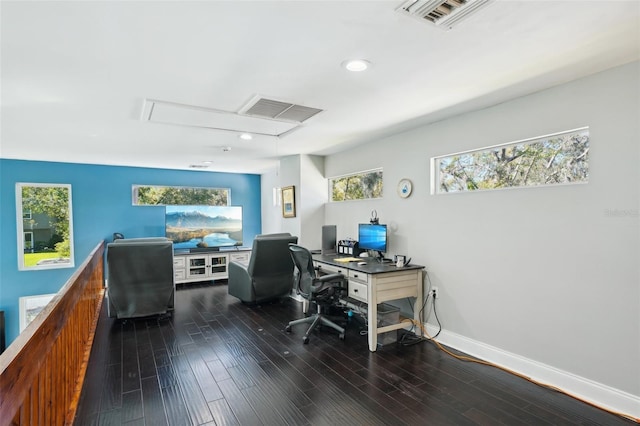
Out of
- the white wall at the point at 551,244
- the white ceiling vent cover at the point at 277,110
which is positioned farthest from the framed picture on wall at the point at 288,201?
the white wall at the point at 551,244

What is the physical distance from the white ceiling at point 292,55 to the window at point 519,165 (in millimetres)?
455

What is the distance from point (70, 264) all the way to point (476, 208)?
6906 millimetres

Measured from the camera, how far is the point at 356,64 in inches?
89.7

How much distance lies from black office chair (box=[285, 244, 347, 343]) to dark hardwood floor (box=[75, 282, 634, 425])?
13cm

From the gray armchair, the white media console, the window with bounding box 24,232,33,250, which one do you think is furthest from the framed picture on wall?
the window with bounding box 24,232,33,250

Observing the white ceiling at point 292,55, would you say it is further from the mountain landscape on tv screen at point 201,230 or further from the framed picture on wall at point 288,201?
the mountain landscape on tv screen at point 201,230

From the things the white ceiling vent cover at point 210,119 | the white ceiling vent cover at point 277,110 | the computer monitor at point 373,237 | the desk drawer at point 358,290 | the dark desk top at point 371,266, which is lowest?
the desk drawer at point 358,290

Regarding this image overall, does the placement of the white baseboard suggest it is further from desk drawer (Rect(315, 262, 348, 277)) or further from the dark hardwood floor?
desk drawer (Rect(315, 262, 348, 277))

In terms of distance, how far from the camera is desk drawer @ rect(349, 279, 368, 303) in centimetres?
346

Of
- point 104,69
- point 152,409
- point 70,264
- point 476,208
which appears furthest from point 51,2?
point 70,264

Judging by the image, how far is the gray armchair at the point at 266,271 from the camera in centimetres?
479

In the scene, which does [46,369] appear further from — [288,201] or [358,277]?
[288,201]

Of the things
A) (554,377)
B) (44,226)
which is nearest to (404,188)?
(554,377)

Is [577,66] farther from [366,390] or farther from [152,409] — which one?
[152,409]
